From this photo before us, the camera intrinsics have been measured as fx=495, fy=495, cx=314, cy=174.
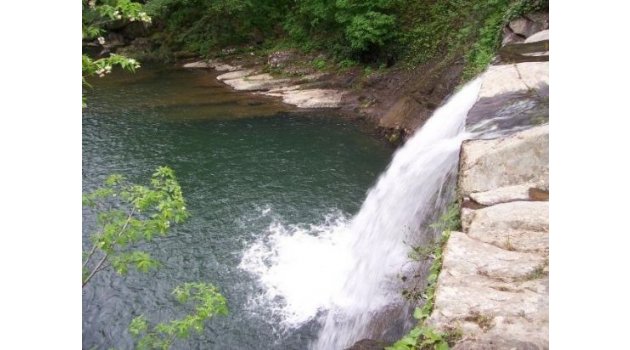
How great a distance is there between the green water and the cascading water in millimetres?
424

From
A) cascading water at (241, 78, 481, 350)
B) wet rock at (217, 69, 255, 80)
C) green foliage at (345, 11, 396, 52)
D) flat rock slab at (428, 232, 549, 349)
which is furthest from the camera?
wet rock at (217, 69, 255, 80)

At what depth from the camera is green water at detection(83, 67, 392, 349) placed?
9695 mm

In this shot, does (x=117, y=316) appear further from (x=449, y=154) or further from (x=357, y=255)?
(x=449, y=154)

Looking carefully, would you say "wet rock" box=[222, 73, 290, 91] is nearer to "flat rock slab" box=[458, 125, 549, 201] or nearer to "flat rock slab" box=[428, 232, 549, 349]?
"flat rock slab" box=[458, 125, 549, 201]

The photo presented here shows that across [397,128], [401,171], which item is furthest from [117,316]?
[397,128]

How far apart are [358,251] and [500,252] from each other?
5091 mm

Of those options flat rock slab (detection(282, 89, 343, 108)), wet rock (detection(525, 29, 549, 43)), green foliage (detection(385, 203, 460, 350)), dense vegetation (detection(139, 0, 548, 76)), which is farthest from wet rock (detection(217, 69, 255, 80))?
green foliage (detection(385, 203, 460, 350))

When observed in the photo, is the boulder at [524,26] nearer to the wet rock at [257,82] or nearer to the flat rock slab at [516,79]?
the flat rock slab at [516,79]

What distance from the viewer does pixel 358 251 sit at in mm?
10836

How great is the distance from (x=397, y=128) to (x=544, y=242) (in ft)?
40.4

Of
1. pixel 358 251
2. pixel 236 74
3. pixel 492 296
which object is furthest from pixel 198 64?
pixel 492 296

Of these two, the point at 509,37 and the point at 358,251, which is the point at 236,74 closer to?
the point at 509,37

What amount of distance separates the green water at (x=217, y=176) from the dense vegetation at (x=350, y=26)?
4472mm

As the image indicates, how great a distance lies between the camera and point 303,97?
2280cm
